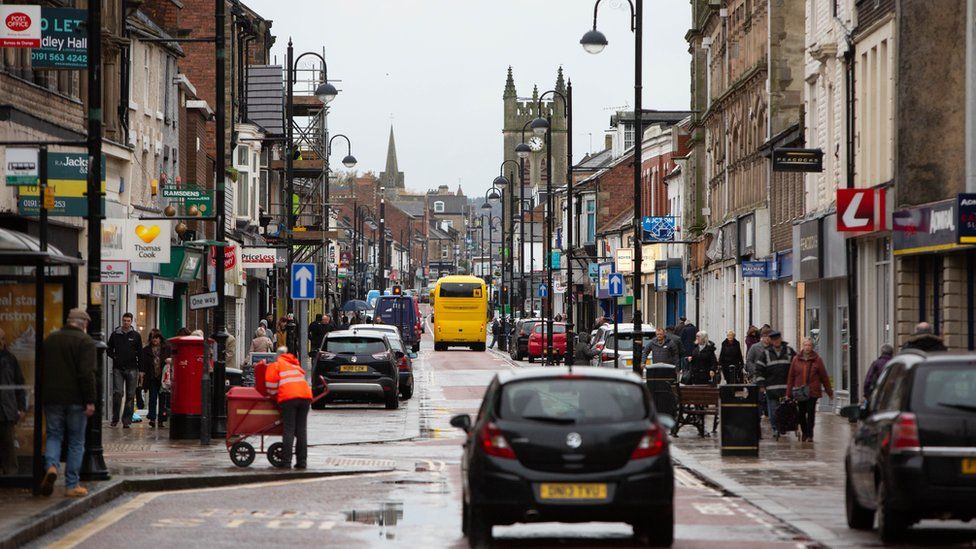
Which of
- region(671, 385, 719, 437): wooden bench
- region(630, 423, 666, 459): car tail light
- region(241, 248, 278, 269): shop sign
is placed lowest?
region(671, 385, 719, 437): wooden bench

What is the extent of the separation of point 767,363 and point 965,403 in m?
16.2

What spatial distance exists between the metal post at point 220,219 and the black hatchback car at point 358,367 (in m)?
9.70

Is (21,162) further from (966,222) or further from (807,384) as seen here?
(966,222)

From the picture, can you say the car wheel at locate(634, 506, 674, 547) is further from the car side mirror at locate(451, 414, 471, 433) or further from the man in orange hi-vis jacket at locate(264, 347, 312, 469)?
the man in orange hi-vis jacket at locate(264, 347, 312, 469)

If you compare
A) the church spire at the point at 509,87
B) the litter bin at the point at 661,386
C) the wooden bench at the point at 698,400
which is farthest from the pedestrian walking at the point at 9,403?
the church spire at the point at 509,87

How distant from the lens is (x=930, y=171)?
3175cm

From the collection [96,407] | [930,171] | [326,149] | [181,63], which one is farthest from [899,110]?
[326,149]

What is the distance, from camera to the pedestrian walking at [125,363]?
3108cm

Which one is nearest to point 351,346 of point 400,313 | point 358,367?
point 358,367

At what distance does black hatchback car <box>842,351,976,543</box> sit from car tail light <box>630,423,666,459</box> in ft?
5.89

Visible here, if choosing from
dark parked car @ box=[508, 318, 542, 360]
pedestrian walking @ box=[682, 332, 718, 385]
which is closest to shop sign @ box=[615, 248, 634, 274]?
dark parked car @ box=[508, 318, 542, 360]

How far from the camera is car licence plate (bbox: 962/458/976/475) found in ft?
45.6

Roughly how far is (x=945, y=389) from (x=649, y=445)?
234 cm

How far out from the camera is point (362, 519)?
16.7 metres
